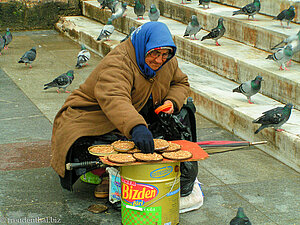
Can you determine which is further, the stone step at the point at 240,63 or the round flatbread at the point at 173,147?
the stone step at the point at 240,63

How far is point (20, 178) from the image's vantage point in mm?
4766

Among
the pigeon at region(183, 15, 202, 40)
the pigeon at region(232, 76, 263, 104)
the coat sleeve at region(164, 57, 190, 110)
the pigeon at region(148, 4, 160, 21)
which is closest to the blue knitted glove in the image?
the coat sleeve at region(164, 57, 190, 110)

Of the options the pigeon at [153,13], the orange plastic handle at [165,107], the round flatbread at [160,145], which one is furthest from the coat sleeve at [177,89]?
the pigeon at [153,13]

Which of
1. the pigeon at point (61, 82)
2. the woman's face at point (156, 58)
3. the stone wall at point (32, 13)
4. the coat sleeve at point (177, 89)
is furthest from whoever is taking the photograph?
the stone wall at point (32, 13)

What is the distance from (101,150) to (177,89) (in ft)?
3.58

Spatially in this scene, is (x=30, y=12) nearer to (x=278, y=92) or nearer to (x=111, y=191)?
(x=278, y=92)

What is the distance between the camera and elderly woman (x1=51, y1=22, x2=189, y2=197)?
3.89 meters

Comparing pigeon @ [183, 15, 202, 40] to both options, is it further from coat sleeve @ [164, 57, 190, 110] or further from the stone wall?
the stone wall

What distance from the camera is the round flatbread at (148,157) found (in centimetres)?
350

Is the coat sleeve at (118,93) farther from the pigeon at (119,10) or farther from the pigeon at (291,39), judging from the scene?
the pigeon at (119,10)

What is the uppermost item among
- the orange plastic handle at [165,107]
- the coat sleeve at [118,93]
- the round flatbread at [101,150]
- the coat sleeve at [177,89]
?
the coat sleeve at [118,93]

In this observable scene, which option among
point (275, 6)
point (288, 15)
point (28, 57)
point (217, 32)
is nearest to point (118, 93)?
point (217, 32)

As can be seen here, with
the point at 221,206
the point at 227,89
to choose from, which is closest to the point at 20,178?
the point at 221,206

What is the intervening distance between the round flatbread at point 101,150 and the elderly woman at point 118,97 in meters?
0.17
